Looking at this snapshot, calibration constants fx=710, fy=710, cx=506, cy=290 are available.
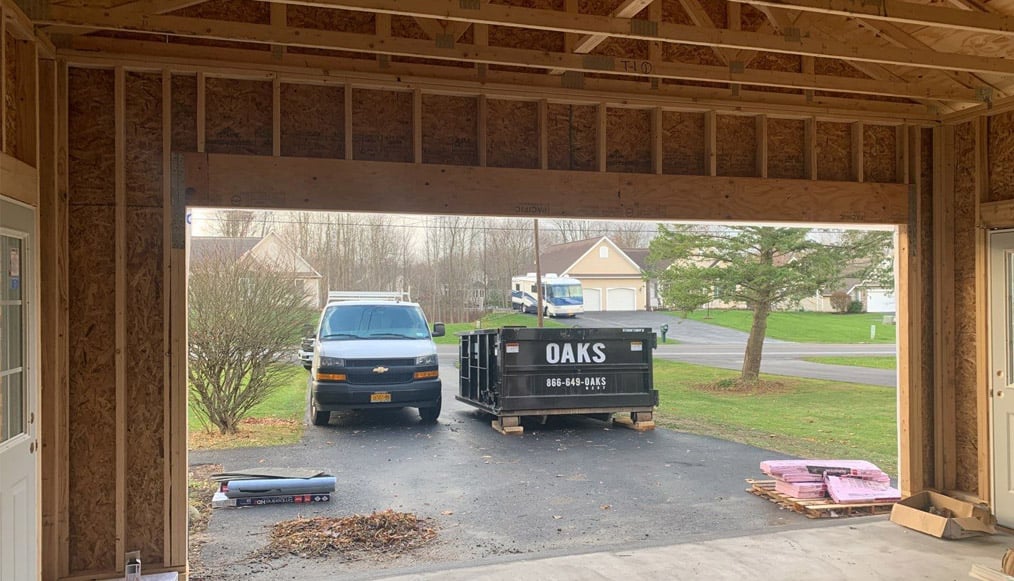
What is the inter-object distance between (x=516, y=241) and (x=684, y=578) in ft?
103

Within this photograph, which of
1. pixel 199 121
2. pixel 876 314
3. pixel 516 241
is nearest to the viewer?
pixel 199 121

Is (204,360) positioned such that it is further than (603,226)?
No

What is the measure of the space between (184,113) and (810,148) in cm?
537

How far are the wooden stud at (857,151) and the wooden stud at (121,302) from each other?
6.26 m

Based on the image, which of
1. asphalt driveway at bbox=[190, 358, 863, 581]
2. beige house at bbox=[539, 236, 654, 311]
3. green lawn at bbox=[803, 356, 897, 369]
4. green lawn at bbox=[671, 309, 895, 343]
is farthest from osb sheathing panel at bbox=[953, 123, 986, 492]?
beige house at bbox=[539, 236, 654, 311]

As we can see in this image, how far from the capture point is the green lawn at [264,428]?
10.5 meters

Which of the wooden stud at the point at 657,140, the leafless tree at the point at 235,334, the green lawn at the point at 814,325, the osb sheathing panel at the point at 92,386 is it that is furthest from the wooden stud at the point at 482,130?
the green lawn at the point at 814,325

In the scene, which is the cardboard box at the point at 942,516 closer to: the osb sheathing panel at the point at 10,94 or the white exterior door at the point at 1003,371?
the white exterior door at the point at 1003,371

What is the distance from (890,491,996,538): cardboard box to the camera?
→ 6.04 m

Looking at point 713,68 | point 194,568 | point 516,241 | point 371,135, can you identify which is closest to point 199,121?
point 371,135

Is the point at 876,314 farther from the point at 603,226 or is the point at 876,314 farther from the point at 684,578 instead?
the point at 684,578

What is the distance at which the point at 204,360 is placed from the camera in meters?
10.2

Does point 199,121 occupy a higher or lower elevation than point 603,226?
lower

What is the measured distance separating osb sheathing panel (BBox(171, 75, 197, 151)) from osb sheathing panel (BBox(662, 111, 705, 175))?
3856 millimetres
